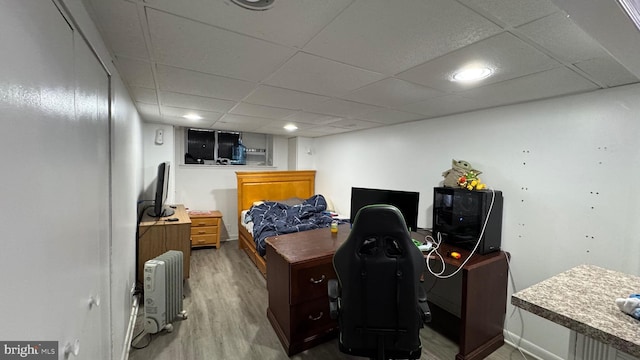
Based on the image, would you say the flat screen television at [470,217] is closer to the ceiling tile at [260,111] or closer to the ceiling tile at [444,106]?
the ceiling tile at [444,106]

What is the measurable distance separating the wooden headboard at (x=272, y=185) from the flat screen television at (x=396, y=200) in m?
2.30

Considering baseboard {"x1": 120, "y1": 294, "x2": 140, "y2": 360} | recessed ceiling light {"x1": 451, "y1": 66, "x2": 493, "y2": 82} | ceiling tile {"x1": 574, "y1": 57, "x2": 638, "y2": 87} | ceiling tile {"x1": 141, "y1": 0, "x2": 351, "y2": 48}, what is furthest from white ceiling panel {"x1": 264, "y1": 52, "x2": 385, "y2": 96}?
baseboard {"x1": 120, "y1": 294, "x2": 140, "y2": 360}

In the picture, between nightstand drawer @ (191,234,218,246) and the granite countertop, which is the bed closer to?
nightstand drawer @ (191,234,218,246)

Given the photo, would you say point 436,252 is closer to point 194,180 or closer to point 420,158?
point 420,158

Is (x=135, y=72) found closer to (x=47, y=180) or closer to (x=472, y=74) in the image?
(x=47, y=180)

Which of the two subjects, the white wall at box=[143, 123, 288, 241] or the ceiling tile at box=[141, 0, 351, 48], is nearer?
the ceiling tile at box=[141, 0, 351, 48]

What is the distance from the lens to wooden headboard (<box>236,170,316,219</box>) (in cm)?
475

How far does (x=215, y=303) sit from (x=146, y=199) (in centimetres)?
208

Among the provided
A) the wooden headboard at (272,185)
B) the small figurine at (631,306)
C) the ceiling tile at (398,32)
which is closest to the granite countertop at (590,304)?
the small figurine at (631,306)

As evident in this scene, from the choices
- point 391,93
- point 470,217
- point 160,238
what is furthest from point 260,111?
point 470,217

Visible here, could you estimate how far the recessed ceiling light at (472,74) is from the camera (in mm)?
1497

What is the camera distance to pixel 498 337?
225 centimetres

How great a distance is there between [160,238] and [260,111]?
1.90 m

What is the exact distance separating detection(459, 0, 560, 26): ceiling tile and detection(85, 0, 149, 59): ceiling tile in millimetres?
1297
